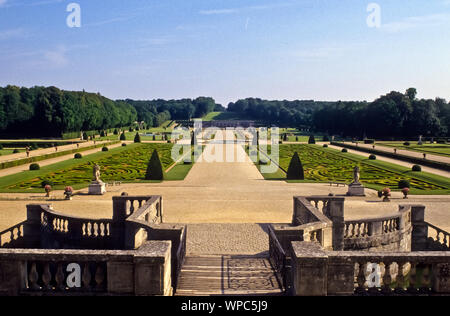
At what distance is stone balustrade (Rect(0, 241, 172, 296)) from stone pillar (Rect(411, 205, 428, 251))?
1079cm

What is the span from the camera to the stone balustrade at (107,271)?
22.2 ft

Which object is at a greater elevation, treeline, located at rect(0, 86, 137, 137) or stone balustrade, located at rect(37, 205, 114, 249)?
treeline, located at rect(0, 86, 137, 137)

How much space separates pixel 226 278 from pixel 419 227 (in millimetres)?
8644

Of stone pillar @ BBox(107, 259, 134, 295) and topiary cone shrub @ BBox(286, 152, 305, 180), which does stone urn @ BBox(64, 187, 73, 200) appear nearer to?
topiary cone shrub @ BBox(286, 152, 305, 180)

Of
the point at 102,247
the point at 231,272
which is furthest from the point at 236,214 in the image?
the point at 231,272

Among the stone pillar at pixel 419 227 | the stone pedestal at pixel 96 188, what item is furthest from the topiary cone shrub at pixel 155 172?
the stone pillar at pixel 419 227

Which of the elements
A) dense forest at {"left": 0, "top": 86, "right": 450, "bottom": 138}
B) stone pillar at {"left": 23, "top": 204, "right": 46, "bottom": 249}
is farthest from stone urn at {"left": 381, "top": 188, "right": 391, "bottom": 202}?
dense forest at {"left": 0, "top": 86, "right": 450, "bottom": 138}

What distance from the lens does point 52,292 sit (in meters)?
7.06

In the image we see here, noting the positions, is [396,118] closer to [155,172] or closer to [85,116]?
[155,172]

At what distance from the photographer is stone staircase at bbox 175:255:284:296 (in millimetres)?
8620

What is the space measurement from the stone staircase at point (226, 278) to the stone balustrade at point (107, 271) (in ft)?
5.73

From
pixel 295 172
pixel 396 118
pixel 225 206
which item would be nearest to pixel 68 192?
pixel 225 206

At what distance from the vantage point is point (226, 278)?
9.62m
